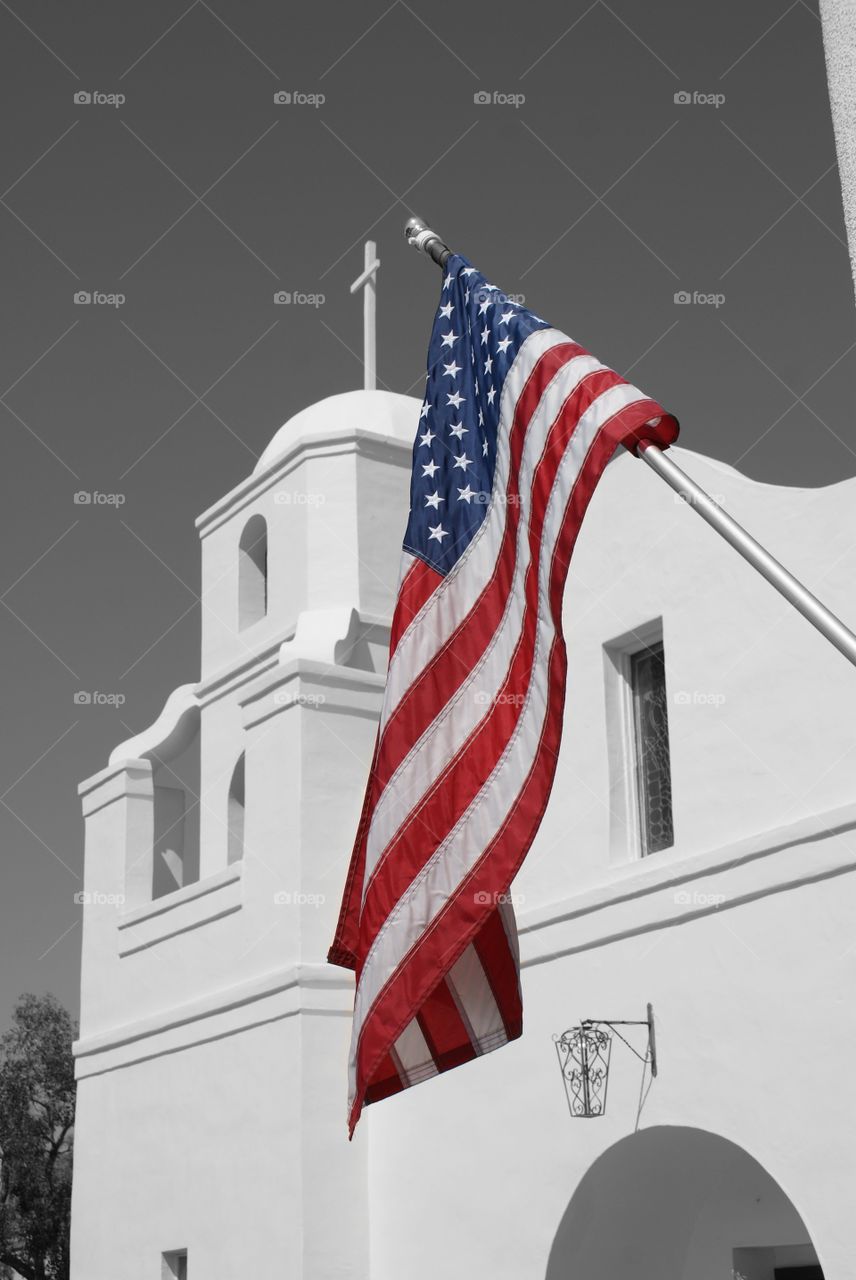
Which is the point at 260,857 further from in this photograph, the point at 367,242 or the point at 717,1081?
the point at 367,242

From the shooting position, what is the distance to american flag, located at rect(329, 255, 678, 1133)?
6145 mm

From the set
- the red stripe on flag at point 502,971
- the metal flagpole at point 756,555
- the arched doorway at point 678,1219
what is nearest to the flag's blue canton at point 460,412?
the metal flagpole at point 756,555

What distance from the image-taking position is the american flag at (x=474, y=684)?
614 centimetres

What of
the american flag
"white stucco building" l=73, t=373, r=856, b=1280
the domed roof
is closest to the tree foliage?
"white stucco building" l=73, t=373, r=856, b=1280

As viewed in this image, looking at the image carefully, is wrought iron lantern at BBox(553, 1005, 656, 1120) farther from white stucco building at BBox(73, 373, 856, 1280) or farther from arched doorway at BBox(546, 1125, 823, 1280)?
arched doorway at BBox(546, 1125, 823, 1280)

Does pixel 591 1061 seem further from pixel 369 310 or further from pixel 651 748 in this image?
pixel 369 310

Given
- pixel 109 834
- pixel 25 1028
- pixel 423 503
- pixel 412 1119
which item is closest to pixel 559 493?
pixel 423 503

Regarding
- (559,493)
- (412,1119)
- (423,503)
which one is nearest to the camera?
(559,493)

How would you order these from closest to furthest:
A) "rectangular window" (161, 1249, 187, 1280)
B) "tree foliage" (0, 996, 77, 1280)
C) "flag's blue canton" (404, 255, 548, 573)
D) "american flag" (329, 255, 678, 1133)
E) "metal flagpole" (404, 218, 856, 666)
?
1. "metal flagpole" (404, 218, 856, 666)
2. "american flag" (329, 255, 678, 1133)
3. "flag's blue canton" (404, 255, 548, 573)
4. "rectangular window" (161, 1249, 187, 1280)
5. "tree foliage" (0, 996, 77, 1280)

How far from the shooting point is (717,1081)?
908cm

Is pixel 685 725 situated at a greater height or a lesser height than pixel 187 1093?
A: greater

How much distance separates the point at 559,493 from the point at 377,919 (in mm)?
1872

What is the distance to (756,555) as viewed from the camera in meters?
5.13

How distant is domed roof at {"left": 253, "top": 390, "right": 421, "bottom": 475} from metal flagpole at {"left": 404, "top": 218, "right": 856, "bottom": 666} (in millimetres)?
→ 9419
